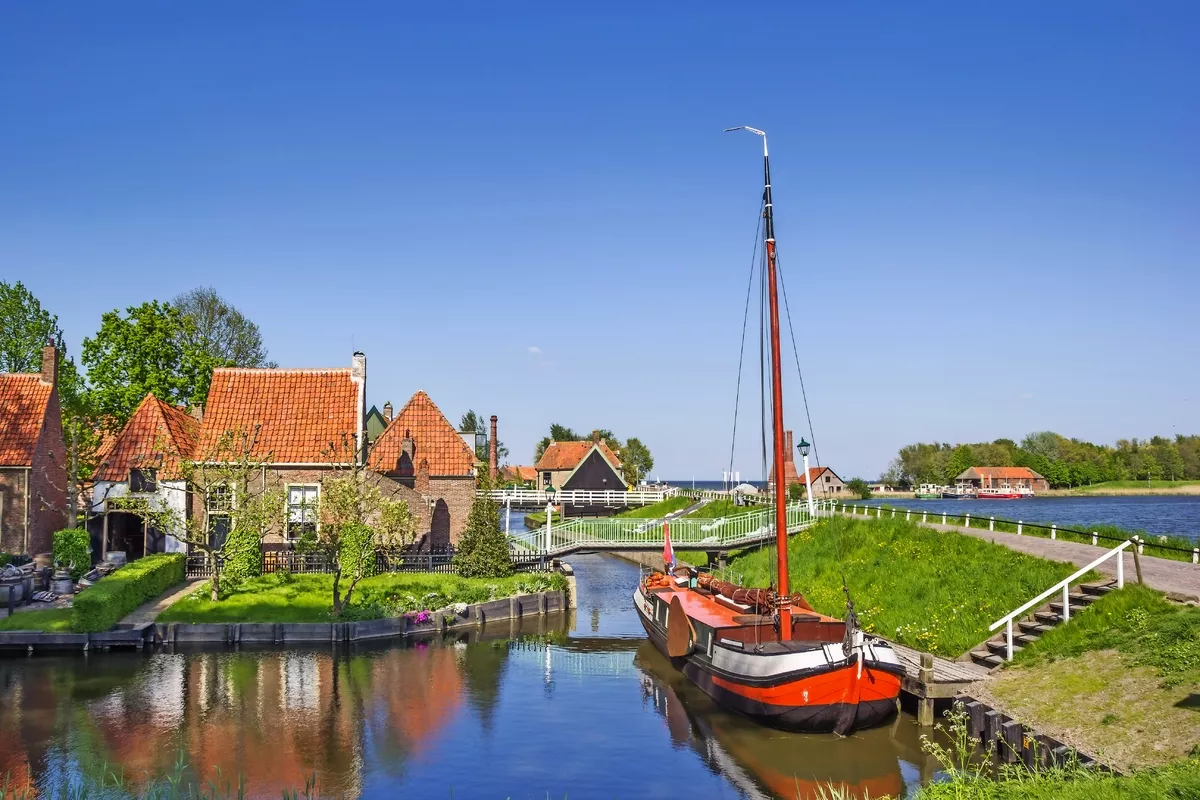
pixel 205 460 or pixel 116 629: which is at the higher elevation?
pixel 205 460

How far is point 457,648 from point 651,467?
415 ft

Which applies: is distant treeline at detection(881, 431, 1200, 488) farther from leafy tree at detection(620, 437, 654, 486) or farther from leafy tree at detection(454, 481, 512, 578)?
leafy tree at detection(454, 481, 512, 578)

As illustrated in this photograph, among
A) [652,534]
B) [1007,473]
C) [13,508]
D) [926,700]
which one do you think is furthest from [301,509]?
[1007,473]

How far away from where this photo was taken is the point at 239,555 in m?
36.0

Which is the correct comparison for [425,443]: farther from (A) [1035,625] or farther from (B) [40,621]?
(A) [1035,625]

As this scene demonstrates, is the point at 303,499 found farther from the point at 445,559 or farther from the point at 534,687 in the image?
the point at 534,687

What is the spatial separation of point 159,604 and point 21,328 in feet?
83.6

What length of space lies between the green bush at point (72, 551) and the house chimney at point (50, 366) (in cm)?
843

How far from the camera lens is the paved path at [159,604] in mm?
32112

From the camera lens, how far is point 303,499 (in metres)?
42.3

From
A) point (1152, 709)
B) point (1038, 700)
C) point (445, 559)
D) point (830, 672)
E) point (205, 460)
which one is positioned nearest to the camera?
point (1152, 709)

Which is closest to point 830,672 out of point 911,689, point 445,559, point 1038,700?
point 911,689

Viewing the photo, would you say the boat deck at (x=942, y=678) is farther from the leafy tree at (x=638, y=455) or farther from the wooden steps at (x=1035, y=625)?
the leafy tree at (x=638, y=455)

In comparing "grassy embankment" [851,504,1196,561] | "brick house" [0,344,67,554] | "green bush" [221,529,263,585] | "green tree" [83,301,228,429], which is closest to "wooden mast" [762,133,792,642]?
"grassy embankment" [851,504,1196,561]
